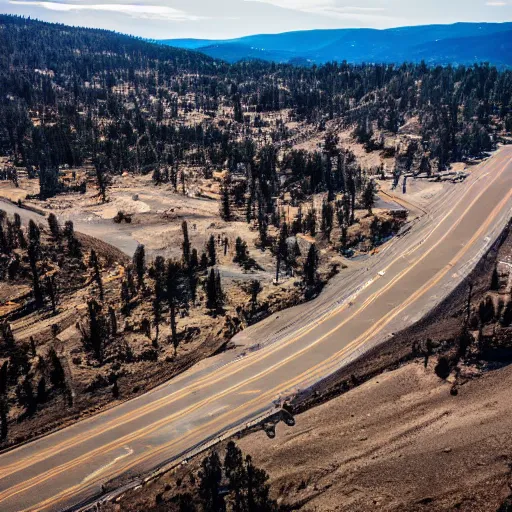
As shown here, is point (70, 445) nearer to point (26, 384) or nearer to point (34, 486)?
point (34, 486)

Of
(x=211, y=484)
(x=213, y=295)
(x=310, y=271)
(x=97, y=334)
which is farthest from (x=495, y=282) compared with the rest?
(x=97, y=334)

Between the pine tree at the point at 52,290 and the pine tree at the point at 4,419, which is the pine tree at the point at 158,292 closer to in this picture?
the pine tree at the point at 52,290

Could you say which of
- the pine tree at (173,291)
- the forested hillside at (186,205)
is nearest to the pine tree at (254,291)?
the forested hillside at (186,205)

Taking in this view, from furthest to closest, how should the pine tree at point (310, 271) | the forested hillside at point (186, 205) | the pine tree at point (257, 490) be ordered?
1. the pine tree at point (310, 271)
2. the forested hillside at point (186, 205)
3. the pine tree at point (257, 490)

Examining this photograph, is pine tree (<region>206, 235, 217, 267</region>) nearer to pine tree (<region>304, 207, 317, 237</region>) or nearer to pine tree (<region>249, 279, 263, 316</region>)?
pine tree (<region>249, 279, 263, 316</region>)

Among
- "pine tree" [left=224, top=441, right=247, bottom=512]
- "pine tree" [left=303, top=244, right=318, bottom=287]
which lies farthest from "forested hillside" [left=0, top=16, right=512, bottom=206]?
"pine tree" [left=224, top=441, right=247, bottom=512]

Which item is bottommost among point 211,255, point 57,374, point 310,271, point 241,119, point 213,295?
point 57,374

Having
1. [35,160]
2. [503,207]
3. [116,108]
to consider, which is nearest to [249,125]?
[116,108]

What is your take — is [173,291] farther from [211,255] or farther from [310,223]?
[310,223]
